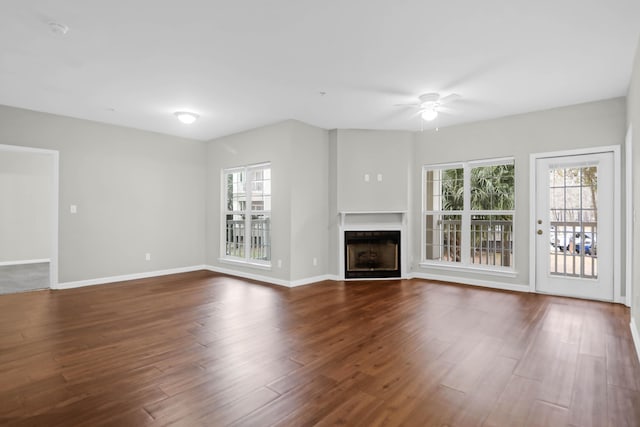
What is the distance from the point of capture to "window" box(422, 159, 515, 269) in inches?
207

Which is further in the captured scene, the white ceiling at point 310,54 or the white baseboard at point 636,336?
the white baseboard at point 636,336

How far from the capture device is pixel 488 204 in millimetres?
5438

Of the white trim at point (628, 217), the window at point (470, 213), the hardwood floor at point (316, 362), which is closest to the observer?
the hardwood floor at point (316, 362)

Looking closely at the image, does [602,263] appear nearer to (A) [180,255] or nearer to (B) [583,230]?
(B) [583,230]

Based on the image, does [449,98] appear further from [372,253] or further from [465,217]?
[372,253]

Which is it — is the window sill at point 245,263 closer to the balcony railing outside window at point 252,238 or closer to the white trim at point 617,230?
the balcony railing outside window at point 252,238

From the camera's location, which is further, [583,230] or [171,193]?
[171,193]

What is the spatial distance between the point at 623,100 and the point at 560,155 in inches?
35.5


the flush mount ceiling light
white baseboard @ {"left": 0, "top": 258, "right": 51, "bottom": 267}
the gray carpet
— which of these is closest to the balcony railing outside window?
the flush mount ceiling light

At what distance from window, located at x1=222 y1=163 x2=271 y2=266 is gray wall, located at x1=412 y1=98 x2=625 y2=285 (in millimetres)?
2699

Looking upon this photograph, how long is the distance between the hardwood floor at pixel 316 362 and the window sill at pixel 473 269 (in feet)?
2.49

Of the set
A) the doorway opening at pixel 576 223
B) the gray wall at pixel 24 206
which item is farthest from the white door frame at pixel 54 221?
the doorway opening at pixel 576 223

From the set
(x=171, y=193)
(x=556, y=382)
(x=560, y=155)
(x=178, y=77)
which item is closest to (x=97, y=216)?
(x=171, y=193)

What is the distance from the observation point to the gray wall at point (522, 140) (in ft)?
14.3
